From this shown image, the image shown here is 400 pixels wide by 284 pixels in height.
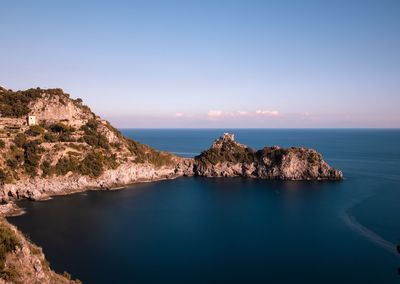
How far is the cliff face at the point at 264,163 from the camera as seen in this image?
94812 millimetres

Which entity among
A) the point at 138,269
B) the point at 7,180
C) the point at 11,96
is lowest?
the point at 138,269

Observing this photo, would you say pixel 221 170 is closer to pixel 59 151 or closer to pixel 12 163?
pixel 59 151

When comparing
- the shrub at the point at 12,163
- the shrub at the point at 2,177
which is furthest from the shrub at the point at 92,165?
the shrub at the point at 2,177

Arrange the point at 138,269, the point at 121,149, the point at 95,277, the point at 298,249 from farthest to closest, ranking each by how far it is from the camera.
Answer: the point at 121,149 < the point at 298,249 < the point at 138,269 < the point at 95,277

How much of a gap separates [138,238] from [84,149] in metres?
40.3

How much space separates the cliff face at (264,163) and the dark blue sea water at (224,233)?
9.38 m

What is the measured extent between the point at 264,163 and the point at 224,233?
48.2 metres

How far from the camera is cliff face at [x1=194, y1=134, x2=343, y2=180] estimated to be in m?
94.8

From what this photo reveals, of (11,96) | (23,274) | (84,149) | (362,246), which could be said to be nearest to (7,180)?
(84,149)

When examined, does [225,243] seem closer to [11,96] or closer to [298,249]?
[298,249]

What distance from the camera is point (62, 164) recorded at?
78.1 metres

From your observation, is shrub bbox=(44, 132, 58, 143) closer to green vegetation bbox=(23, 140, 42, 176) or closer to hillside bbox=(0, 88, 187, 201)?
hillside bbox=(0, 88, 187, 201)

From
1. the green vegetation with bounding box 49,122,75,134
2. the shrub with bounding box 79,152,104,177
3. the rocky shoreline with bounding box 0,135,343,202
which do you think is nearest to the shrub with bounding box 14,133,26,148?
the green vegetation with bounding box 49,122,75,134

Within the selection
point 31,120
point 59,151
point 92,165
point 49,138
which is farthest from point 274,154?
point 31,120
